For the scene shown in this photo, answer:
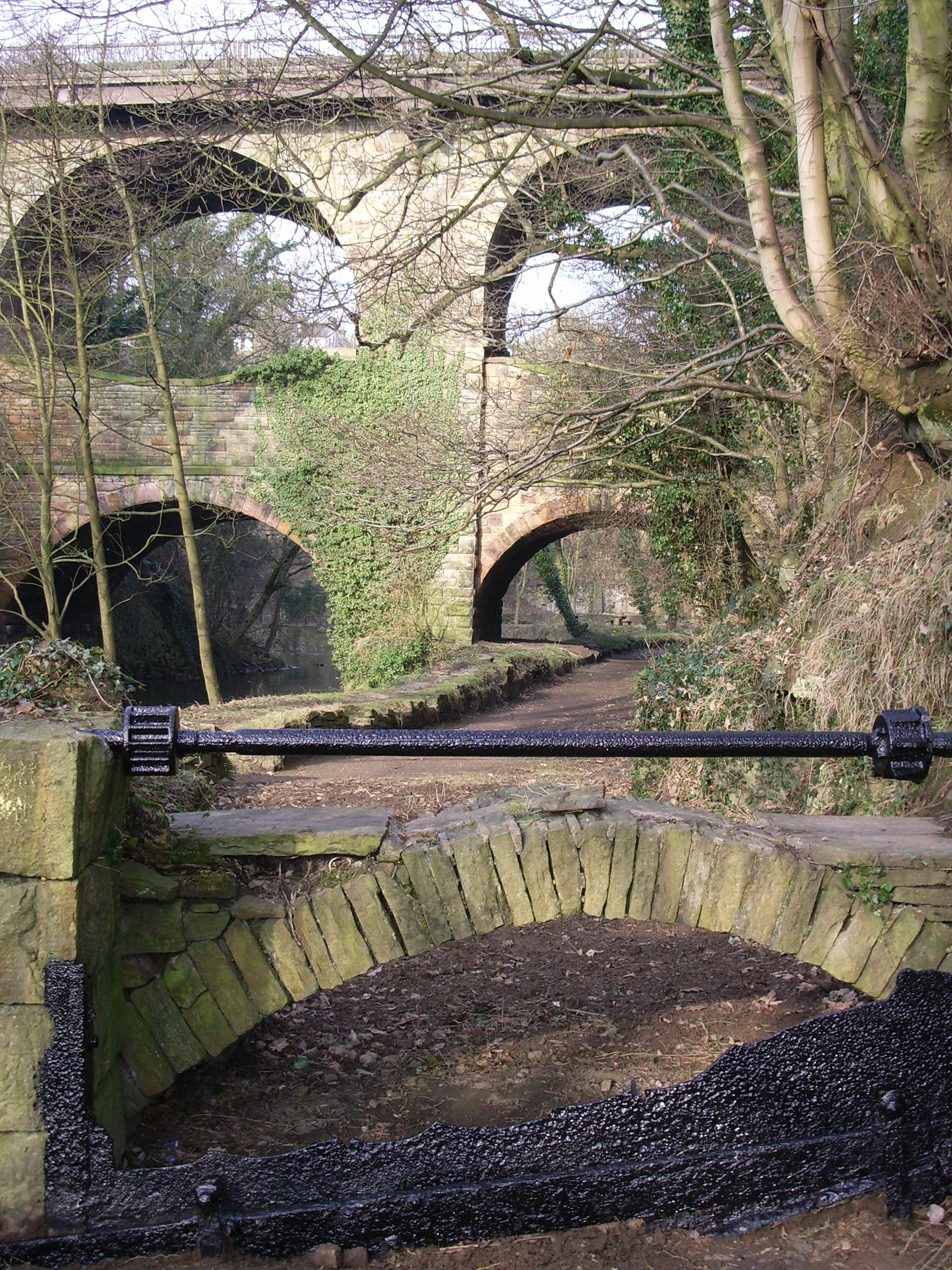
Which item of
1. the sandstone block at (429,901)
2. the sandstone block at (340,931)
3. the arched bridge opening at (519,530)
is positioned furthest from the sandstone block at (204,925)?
the arched bridge opening at (519,530)

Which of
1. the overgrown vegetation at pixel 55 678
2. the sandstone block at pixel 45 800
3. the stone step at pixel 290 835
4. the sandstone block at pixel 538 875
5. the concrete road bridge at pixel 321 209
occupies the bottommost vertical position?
the sandstone block at pixel 538 875

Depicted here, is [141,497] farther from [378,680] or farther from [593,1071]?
[593,1071]

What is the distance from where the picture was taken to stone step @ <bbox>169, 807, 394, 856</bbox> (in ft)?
8.56

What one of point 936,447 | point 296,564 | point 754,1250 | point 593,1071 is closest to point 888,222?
point 936,447

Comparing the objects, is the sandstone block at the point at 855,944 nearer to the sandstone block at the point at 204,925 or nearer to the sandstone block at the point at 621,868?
the sandstone block at the point at 621,868

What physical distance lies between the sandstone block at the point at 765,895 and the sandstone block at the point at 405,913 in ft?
2.54

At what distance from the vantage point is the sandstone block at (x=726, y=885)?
257 centimetres

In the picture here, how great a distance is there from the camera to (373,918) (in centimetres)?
253

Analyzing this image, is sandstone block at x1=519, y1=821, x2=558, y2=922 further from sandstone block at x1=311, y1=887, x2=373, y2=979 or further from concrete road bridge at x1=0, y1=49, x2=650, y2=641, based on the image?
concrete road bridge at x1=0, y1=49, x2=650, y2=641

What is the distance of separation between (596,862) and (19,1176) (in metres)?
1.41

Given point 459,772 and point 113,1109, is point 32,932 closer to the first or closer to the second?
point 113,1109

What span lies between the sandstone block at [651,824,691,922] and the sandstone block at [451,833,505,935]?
1.30 ft

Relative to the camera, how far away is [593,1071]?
336 cm

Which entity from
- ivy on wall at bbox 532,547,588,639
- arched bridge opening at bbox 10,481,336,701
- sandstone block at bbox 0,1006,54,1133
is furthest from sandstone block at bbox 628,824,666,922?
ivy on wall at bbox 532,547,588,639
